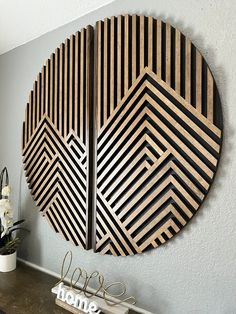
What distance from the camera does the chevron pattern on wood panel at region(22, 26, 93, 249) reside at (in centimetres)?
135

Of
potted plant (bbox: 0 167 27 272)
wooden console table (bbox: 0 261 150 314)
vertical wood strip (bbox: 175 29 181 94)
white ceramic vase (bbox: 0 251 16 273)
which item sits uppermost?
vertical wood strip (bbox: 175 29 181 94)

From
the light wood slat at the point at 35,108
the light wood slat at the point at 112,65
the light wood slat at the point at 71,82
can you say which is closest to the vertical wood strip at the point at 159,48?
the light wood slat at the point at 112,65

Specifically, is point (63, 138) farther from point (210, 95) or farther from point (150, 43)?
point (210, 95)

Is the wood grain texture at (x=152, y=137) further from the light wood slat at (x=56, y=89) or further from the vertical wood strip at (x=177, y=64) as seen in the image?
the light wood slat at (x=56, y=89)

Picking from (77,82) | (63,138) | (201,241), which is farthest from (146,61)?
(201,241)

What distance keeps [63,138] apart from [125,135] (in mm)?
449

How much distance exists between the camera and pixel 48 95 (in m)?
1.57

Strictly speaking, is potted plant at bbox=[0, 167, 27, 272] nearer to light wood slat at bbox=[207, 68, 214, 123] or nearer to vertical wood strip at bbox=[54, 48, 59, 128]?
vertical wood strip at bbox=[54, 48, 59, 128]

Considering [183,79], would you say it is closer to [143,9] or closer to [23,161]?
[143,9]

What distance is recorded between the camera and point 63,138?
1.46 m

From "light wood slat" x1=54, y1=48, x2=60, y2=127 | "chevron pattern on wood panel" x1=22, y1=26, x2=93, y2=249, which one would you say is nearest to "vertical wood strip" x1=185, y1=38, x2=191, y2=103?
"chevron pattern on wood panel" x1=22, y1=26, x2=93, y2=249

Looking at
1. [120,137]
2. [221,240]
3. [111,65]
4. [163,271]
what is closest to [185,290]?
[163,271]

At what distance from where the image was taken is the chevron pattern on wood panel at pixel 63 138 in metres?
1.35

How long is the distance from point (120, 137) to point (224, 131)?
1.53 feet
